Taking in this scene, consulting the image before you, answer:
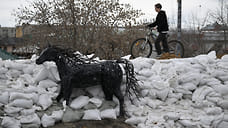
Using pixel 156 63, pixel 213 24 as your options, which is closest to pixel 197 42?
pixel 213 24

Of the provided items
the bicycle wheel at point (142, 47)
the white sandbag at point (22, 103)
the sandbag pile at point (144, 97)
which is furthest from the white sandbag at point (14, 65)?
the bicycle wheel at point (142, 47)

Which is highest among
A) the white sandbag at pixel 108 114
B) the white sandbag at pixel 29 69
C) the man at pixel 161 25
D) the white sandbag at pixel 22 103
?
the man at pixel 161 25

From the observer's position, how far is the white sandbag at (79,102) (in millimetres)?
3349

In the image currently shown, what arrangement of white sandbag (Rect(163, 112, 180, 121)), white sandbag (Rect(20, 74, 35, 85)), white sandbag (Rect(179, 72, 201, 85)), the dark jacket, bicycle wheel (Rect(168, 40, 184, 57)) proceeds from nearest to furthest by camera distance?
white sandbag (Rect(163, 112, 180, 121)), white sandbag (Rect(20, 74, 35, 85)), white sandbag (Rect(179, 72, 201, 85)), the dark jacket, bicycle wheel (Rect(168, 40, 184, 57))

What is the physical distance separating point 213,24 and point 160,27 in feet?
23.4

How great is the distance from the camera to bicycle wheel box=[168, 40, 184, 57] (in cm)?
637

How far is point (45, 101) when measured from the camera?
3361 millimetres

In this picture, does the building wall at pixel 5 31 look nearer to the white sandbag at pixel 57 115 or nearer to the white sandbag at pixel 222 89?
the white sandbag at pixel 57 115

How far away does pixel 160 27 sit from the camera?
229 inches

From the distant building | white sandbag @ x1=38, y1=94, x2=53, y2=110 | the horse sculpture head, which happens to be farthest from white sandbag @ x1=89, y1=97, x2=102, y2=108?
the distant building

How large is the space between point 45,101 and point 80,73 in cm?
60

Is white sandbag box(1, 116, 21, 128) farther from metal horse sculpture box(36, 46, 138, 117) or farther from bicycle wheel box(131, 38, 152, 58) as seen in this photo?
bicycle wheel box(131, 38, 152, 58)

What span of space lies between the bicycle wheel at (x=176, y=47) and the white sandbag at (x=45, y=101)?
381cm

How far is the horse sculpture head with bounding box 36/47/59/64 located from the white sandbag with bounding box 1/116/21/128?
838 millimetres
